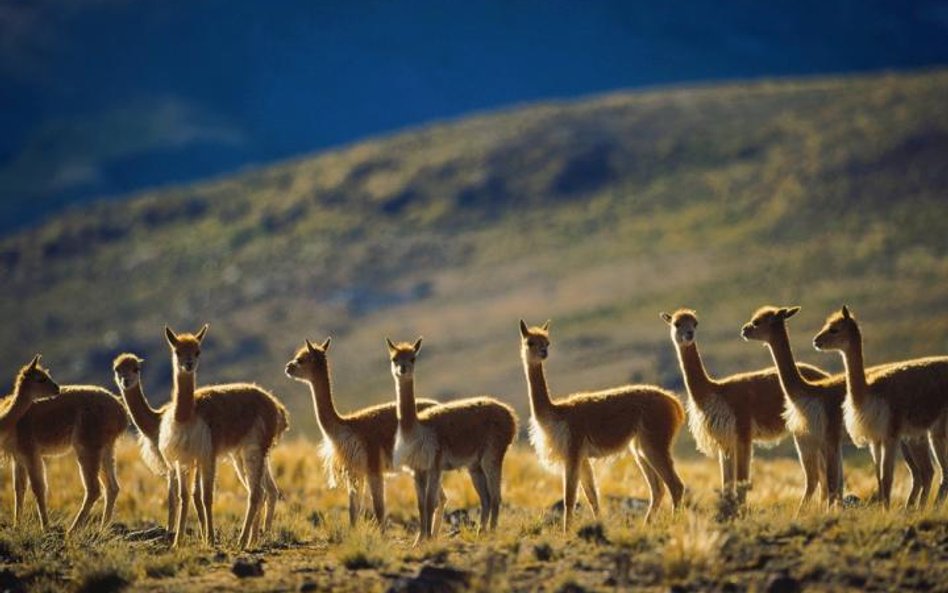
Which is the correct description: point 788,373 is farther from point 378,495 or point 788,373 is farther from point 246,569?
point 246,569

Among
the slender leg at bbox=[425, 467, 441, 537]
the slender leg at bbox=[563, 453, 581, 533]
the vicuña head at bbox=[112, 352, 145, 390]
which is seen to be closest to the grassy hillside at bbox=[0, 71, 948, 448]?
the slender leg at bbox=[563, 453, 581, 533]

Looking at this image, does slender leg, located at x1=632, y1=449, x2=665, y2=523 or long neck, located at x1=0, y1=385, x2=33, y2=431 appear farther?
slender leg, located at x1=632, y1=449, x2=665, y2=523

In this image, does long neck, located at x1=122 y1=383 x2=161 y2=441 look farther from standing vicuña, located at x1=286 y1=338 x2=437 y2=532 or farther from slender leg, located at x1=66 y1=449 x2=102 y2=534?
standing vicuña, located at x1=286 y1=338 x2=437 y2=532

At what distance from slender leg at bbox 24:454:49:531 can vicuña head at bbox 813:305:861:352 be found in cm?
820

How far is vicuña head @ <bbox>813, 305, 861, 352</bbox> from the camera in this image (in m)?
14.3

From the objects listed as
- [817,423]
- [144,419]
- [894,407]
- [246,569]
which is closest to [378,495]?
[144,419]

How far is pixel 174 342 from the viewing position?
49.1 ft

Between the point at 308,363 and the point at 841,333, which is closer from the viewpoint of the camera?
the point at 841,333

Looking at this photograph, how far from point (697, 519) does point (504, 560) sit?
5.50 ft

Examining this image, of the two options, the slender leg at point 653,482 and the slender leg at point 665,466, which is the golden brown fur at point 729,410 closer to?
the slender leg at point 665,466

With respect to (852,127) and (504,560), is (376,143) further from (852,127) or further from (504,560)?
(504,560)

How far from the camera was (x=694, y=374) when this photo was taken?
50.5 ft

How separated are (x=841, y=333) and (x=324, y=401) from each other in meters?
5.35

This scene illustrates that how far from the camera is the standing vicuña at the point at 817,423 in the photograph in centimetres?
1452
